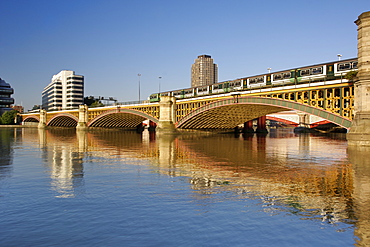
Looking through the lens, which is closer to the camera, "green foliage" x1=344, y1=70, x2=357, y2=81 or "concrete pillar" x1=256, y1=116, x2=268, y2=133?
"green foliage" x1=344, y1=70, x2=357, y2=81

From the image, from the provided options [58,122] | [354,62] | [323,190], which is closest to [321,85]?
[354,62]

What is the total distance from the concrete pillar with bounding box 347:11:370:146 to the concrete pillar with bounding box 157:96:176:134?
130 feet

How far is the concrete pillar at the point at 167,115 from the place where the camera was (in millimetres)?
67188

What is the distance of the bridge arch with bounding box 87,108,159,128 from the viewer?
82.0 metres

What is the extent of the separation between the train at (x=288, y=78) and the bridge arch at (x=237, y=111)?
8.07 ft

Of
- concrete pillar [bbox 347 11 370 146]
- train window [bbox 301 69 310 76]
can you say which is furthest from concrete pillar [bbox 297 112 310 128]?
concrete pillar [bbox 347 11 370 146]

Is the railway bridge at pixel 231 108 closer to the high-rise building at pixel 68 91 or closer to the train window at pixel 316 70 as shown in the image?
the train window at pixel 316 70

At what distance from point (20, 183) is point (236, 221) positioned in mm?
10524

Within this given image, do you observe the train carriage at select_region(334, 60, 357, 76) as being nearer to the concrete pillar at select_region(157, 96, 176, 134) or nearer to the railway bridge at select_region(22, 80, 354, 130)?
the railway bridge at select_region(22, 80, 354, 130)

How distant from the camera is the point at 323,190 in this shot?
45.2 feet

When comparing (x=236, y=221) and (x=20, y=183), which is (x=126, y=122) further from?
(x=236, y=221)

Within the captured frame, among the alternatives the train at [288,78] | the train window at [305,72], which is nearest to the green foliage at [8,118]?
the train at [288,78]

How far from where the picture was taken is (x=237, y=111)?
6034 centimetres

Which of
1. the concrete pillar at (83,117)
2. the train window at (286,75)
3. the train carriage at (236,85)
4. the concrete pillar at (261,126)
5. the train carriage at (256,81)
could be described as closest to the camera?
the train window at (286,75)
